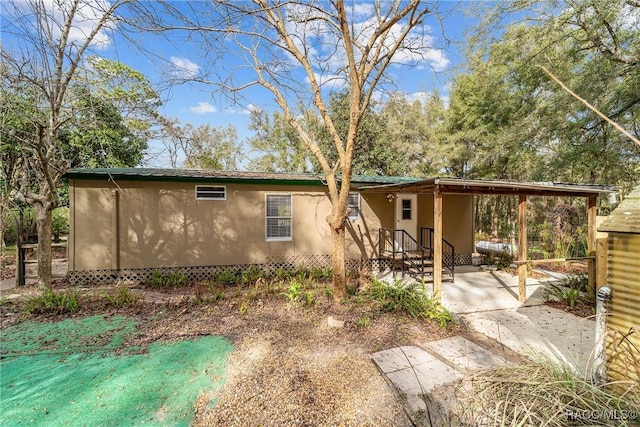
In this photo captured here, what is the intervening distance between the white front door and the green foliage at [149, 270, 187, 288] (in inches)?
231

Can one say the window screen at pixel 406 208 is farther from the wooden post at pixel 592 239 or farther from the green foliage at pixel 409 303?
the wooden post at pixel 592 239

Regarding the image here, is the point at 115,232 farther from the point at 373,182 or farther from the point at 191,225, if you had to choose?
the point at 373,182

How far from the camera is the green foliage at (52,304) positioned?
16.3ft

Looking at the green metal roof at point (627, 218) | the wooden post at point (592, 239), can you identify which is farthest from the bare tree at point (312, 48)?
the wooden post at point (592, 239)

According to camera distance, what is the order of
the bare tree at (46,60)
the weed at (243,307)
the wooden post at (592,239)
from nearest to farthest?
the bare tree at (46,60) → the weed at (243,307) → the wooden post at (592,239)

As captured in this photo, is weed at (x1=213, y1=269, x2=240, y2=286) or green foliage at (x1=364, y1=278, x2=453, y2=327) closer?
green foliage at (x1=364, y1=278, x2=453, y2=327)

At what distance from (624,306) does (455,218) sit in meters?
7.30

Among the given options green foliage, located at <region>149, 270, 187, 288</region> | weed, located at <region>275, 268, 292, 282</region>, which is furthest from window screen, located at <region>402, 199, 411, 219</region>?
green foliage, located at <region>149, 270, 187, 288</region>

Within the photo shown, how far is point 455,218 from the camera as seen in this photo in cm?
885

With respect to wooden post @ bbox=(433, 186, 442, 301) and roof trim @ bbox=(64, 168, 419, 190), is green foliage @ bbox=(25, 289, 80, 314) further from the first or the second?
wooden post @ bbox=(433, 186, 442, 301)

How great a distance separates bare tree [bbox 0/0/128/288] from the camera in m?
4.92

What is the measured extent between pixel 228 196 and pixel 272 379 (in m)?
5.22

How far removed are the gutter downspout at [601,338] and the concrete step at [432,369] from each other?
1.07m

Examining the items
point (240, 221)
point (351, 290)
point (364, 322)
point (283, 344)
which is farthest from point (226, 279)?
point (364, 322)
